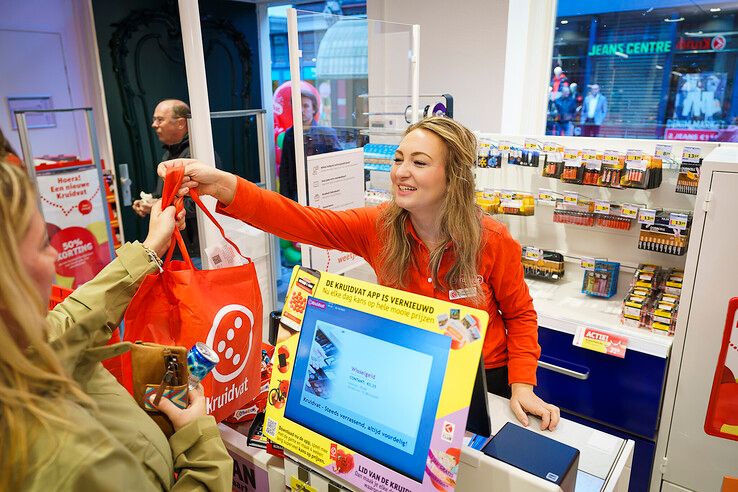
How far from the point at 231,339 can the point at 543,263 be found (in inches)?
83.2

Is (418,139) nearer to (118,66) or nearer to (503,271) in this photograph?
(503,271)

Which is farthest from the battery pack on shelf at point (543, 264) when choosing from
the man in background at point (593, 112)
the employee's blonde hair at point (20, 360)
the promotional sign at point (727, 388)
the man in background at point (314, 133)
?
the employee's blonde hair at point (20, 360)

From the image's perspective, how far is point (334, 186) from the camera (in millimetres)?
2855

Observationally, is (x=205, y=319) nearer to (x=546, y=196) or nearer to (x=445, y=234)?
(x=445, y=234)

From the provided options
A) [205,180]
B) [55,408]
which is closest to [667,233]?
[205,180]

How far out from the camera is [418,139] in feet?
5.50

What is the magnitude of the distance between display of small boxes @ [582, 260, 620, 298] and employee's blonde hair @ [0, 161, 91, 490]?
98.8 inches

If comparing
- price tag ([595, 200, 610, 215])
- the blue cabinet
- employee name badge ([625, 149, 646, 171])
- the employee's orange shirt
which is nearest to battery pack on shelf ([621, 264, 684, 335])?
the blue cabinet

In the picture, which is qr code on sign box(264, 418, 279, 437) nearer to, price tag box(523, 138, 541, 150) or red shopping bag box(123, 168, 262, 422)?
red shopping bag box(123, 168, 262, 422)

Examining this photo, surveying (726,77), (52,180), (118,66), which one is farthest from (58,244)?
(726,77)

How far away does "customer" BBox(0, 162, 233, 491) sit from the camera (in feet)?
2.14

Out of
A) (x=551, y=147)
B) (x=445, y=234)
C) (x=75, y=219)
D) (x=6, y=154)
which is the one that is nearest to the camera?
(x=6, y=154)

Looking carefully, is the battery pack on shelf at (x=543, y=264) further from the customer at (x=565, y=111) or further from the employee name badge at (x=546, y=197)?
the customer at (x=565, y=111)

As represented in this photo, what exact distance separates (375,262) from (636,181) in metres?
1.45
